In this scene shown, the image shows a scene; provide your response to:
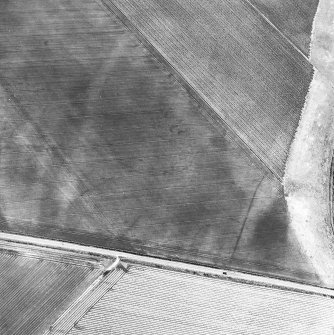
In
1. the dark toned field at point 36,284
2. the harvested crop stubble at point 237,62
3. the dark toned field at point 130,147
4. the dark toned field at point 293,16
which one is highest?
the dark toned field at point 293,16

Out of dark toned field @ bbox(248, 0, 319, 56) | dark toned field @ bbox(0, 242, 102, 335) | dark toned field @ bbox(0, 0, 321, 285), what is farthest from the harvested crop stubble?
dark toned field @ bbox(0, 242, 102, 335)

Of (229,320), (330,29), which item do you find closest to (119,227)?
(229,320)

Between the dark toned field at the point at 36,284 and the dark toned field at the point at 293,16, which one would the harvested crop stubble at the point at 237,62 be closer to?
the dark toned field at the point at 293,16

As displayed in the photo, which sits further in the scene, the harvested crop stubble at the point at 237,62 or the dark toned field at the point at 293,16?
the dark toned field at the point at 293,16

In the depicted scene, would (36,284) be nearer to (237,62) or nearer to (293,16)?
(237,62)

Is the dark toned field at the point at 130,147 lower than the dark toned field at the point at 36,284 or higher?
higher

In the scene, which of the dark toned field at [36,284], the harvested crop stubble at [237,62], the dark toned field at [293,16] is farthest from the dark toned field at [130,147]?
the dark toned field at [293,16]

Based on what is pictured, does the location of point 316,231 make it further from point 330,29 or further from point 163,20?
point 163,20

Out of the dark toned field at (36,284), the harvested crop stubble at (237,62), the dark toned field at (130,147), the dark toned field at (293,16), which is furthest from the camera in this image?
the dark toned field at (293,16)
